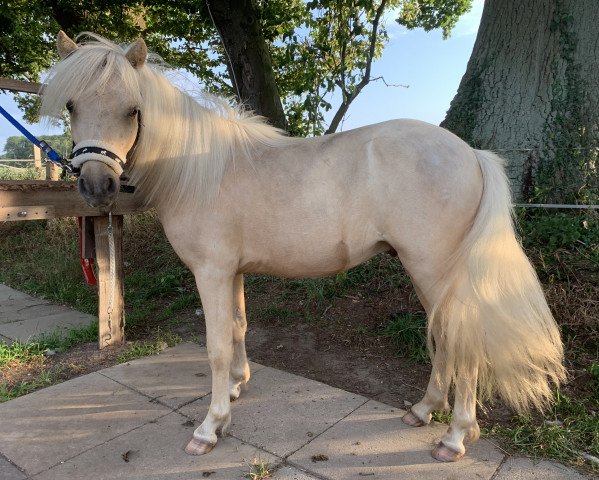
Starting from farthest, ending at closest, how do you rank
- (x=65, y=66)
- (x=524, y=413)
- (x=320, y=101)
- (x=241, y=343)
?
(x=320, y=101) → (x=241, y=343) → (x=524, y=413) → (x=65, y=66)

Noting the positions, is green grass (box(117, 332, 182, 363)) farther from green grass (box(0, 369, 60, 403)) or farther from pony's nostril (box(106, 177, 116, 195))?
pony's nostril (box(106, 177, 116, 195))

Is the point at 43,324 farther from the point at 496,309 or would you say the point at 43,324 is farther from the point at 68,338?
the point at 496,309

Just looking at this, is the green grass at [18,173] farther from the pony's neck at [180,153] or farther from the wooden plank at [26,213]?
the pony's neck at [180,153]

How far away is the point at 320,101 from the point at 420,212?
3.31 metres

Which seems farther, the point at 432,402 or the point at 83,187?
the point at 432,402

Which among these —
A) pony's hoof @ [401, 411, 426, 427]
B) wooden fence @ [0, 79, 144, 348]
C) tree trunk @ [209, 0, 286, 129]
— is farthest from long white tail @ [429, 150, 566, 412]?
tree trunk @ [209, 0, 286, 129]

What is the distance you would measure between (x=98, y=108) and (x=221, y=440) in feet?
6.33

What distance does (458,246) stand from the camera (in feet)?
6.68

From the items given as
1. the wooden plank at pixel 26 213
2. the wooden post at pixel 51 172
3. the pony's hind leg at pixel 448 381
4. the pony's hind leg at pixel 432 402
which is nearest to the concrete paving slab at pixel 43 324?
the wooden plank at pixel 26 213

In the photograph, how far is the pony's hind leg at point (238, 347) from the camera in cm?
277

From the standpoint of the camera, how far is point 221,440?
2355mm

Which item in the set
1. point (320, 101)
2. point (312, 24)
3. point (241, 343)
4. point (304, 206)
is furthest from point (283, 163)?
point (312, 24)

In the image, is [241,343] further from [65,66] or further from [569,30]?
[569,30]

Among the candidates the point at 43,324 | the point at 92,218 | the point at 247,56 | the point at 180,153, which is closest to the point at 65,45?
the point at 180,153
